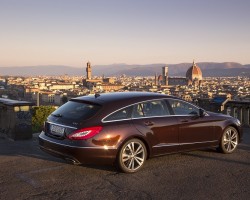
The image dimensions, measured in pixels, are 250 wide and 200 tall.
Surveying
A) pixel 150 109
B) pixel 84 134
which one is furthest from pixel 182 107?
pixel 84 134


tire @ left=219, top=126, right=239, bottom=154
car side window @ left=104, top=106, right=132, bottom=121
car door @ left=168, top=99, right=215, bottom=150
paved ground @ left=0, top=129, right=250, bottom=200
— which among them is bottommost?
paved ground @ left=0, top=129, right=250, bottom=200

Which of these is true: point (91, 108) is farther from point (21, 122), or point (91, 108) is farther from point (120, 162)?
point (21, 122)

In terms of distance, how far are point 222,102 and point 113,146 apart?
781 centimetres

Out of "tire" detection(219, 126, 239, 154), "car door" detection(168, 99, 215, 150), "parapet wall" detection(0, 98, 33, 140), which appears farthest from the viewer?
"parapet wall" detection(0, 98, 33, 140)

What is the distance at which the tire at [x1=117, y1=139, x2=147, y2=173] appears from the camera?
605 cm

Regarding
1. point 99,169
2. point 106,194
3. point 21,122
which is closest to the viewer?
point 106,194

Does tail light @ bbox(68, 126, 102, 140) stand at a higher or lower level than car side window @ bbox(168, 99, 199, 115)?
lower

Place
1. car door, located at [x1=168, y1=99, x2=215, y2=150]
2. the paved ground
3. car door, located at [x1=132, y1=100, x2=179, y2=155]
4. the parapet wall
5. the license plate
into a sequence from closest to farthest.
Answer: the paved ground → the license plate → car door, located at [x1=132, y1=100, x2=179, y2=155] → car door, located at [x1=168, y1=99, x2=215, y2=150] → the parapet wall

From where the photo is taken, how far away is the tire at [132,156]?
238 inches

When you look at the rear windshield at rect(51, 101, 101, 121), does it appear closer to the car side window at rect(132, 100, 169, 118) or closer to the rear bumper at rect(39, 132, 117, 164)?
the rear bumper at rect(39, 132, 117, 164)

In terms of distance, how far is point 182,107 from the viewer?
7.11 m

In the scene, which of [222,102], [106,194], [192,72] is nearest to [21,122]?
[106,194]

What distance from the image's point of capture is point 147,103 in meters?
6.61

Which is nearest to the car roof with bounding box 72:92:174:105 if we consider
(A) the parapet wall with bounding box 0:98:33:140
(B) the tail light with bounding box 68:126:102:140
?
(B) the tail light with bounding box 68:126:102:140
